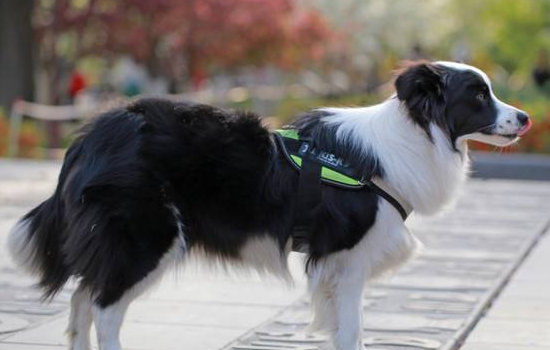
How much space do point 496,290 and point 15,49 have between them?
743 inches

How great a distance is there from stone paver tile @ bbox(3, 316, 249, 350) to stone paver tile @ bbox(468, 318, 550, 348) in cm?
160

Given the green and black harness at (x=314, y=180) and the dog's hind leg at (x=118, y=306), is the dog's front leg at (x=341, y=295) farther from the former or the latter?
the dog's hind leg at (x=118, y=306)

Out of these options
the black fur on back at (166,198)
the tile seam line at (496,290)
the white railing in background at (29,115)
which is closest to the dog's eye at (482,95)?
the black fur on back at (166,198)

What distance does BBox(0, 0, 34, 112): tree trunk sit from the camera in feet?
82.4

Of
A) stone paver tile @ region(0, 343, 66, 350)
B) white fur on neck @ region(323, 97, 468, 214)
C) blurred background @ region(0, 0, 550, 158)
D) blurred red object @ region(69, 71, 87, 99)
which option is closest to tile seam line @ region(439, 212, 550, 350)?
white fur on neck @ region(323, 97, 468, 214)

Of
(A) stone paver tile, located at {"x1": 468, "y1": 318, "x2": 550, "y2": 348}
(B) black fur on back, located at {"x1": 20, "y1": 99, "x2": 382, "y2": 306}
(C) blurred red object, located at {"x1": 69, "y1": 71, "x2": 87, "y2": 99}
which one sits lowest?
(C) blurred red object, located at {"x1": 69, "y1": 71, "x2": 87, "y2": 99}

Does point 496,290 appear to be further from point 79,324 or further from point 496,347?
point 79,324

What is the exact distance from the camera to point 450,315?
25.2 feet

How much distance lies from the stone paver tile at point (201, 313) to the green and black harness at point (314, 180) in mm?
1687

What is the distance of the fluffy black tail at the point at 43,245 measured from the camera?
19.2 feet

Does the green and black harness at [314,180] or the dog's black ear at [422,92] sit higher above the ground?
the dog's black ear at [422,92]

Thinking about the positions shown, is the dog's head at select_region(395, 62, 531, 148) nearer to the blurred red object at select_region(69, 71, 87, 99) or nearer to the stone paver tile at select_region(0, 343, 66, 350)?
the stone paver tile at select_region(0, 343, 66, 350)

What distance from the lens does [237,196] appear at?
5.75m

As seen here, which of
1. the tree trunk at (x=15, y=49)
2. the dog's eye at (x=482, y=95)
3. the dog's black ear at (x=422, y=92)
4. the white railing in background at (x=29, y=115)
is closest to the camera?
the dog's black ear at (x=422, y=92)
